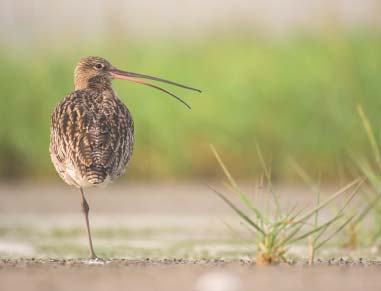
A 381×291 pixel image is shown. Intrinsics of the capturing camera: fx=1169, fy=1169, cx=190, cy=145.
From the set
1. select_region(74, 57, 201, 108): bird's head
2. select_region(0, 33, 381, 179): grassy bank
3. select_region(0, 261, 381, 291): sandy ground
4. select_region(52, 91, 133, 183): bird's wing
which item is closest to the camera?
select_region(0, 261, 381, 291): sandy ground

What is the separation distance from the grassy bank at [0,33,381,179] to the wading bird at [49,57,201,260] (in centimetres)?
433

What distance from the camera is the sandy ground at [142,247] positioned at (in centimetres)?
541

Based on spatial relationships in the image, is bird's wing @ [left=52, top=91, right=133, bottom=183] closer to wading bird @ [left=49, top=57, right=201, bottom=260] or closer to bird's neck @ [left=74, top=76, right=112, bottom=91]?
wading bird @ [left=49, top=57, right=201, bottom=260]

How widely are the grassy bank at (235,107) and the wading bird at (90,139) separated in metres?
4.33

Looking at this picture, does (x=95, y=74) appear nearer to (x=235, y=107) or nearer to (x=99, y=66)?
(x=99, y=66)

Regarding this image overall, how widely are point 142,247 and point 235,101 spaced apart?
455 centimetres

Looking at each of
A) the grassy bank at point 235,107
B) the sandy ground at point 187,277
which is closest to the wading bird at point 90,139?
the sandy ground at point 187,277

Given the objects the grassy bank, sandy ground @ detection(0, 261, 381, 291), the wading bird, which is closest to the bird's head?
the wading bird

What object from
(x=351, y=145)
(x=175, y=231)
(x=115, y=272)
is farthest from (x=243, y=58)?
(x=115, y=272)

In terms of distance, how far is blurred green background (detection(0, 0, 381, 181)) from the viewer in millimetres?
12219

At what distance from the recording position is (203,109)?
1270cm

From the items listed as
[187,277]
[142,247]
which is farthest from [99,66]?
[187,277]

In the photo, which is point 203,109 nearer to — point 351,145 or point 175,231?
point 351,145

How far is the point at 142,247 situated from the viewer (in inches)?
328
